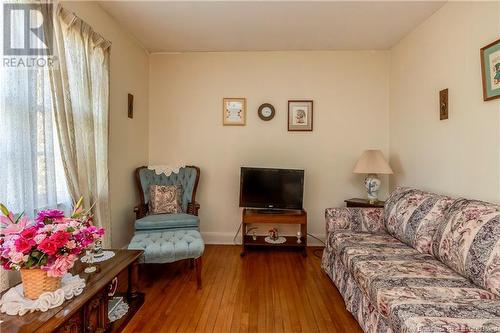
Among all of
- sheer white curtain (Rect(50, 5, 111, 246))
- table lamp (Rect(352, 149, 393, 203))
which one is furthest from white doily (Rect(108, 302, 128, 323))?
table lamp (Rect(352, 149, 393, 203))

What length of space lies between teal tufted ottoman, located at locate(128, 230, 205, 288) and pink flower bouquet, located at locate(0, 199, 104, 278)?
977 millimetres

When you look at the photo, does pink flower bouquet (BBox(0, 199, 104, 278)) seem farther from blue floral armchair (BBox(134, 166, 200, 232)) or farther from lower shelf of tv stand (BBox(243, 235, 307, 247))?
lower shelf of tv stand (BBox(243, 235, 307, 247))

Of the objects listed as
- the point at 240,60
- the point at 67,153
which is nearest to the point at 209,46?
the point at 240,60

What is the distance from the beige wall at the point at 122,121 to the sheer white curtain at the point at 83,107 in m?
0.27

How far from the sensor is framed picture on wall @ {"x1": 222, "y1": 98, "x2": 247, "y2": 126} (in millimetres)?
3715

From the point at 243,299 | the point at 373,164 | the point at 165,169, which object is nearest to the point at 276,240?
the point at 243,299

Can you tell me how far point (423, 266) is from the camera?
1.80 m

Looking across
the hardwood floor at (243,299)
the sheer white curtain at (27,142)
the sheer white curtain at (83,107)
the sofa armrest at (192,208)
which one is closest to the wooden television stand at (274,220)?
the hardwood floor at (243,299)

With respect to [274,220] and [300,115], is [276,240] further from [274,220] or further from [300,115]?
[300,115]

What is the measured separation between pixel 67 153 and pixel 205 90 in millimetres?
2122

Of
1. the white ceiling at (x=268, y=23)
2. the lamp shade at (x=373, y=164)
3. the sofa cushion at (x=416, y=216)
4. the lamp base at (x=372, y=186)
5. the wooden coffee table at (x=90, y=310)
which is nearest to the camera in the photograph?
the wooden coffee table at (x=90, y=310)

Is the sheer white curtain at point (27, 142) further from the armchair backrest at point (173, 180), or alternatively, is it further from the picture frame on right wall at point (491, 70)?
the picture frame on right wall at point (491, 70)

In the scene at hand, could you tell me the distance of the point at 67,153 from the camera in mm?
1985

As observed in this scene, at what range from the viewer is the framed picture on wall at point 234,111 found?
371cm
